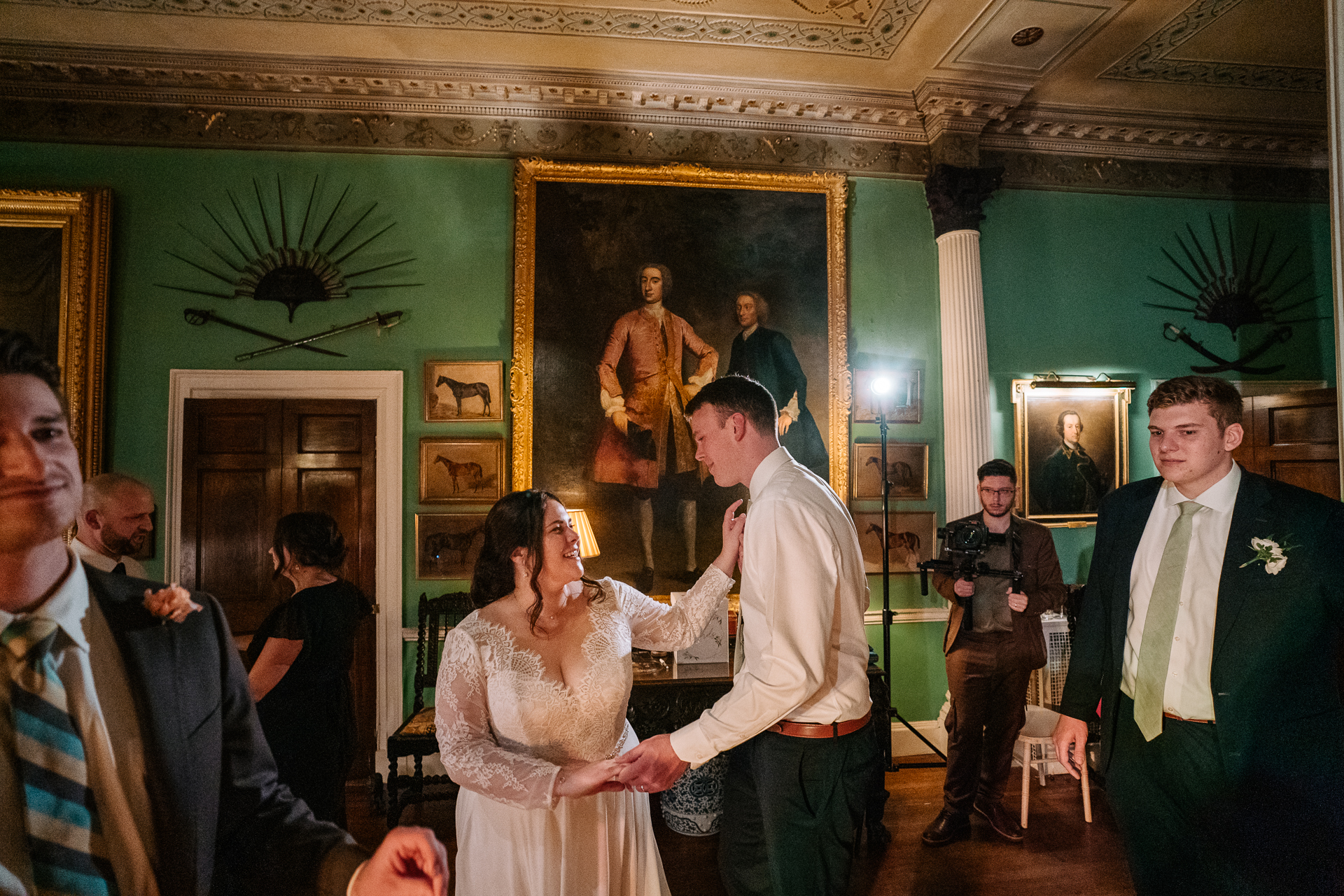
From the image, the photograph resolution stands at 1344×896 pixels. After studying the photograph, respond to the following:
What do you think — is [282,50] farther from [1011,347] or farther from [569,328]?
[1011,347]

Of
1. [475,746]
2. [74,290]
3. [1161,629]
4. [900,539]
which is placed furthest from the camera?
[900,539]

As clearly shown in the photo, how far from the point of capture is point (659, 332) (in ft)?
16.0

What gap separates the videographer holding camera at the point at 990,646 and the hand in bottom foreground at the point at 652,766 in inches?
98.7

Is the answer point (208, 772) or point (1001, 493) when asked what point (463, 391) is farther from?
point (208, 772)

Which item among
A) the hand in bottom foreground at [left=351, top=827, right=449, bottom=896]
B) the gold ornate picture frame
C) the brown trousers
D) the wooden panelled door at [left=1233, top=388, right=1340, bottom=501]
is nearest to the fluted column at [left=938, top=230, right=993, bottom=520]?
the brown trousers

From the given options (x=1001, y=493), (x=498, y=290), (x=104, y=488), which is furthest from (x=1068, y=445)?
(x=104, y=488)

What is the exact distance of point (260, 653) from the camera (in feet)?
8.02

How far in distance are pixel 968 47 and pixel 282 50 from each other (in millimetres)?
4861

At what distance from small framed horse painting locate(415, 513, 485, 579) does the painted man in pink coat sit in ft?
3.51

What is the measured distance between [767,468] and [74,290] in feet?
17.1

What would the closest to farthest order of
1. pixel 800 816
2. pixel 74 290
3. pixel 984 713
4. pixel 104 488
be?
pixel 104 488
pixel 800 816
pixel 984 713
pixel 74 290

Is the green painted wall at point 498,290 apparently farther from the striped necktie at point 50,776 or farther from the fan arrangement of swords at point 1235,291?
the striped necktie at point 50,776

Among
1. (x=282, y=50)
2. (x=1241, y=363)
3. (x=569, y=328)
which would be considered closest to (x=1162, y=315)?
(x=1241, y=363)

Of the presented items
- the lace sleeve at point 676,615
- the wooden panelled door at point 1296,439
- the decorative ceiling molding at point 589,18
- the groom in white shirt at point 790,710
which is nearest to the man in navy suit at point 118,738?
the groom in white shirt at point 790,710
